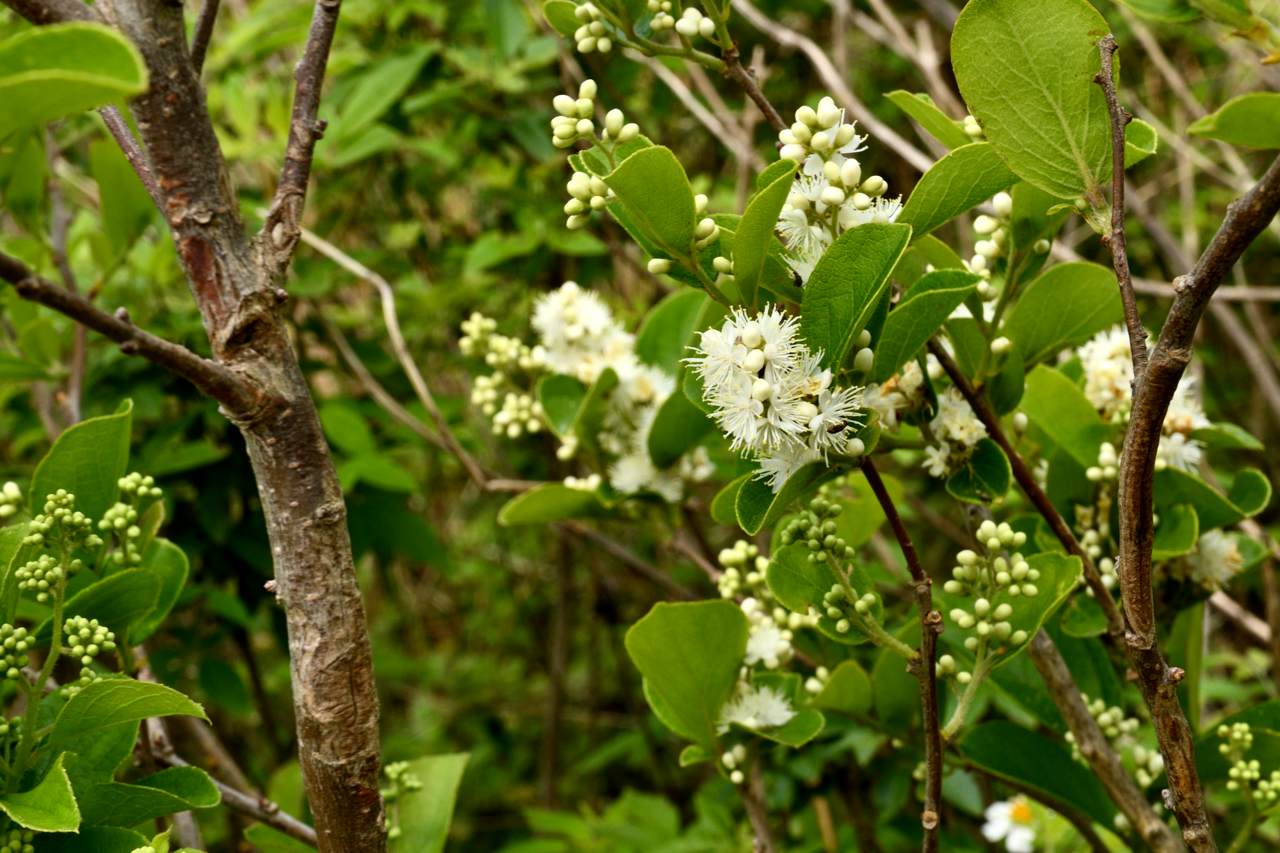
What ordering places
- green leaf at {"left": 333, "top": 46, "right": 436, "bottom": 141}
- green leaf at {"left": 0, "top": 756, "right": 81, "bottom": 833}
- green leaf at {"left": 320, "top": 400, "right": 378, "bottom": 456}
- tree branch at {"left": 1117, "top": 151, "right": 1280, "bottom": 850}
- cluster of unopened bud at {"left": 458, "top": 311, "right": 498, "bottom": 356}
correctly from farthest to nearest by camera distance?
green leaf at {"left": 333, "top": 46, "right": 436, "bottom": 141} → green leaf at {"left": 320, "top": 400, "right": 378, "bottom": 456} → cluster of unopened bud at {"left": 458, "top": 311, "right": 498, "bottom": 356} → green leaf at {"left": 0, "top": 756, "right": 81, "bottom": 833} → tree branch at {"left": 1117, "top": 151, "right": 1280, "bottom": 850}

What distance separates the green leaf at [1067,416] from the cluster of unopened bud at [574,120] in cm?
53

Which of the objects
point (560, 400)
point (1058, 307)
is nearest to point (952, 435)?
point (1058, 307)

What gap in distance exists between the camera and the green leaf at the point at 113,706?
851 mm

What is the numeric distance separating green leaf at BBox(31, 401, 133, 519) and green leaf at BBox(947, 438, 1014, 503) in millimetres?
699

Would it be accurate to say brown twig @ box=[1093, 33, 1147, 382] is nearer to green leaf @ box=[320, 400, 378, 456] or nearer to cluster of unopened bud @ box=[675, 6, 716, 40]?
cluster of unopened bud @ box=[675, 6, 716, 40]

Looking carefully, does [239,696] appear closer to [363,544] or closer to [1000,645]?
[363,544]

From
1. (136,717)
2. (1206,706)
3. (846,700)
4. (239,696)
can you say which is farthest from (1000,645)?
(1206,706)

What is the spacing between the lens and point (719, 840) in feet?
6.40

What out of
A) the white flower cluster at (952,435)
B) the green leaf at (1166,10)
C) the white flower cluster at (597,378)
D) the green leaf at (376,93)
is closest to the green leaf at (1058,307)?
the white flower cluster at (952,435)

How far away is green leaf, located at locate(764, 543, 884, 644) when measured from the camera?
940 millimetres

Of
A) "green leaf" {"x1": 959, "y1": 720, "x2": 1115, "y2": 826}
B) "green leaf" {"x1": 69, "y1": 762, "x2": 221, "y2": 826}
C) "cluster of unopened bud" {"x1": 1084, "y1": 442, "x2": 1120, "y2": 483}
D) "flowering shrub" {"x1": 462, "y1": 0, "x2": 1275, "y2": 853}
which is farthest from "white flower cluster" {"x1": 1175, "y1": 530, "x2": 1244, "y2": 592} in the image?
"green leaf" {"x1": 69, "y1": 762, "x2": 221, "y2": 826}

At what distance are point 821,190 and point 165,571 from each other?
696 millimetres

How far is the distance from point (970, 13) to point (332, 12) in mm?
480

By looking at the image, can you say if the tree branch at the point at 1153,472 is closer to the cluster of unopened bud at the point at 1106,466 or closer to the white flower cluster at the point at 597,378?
the cluster of unopened bud at the point at 1106,466
